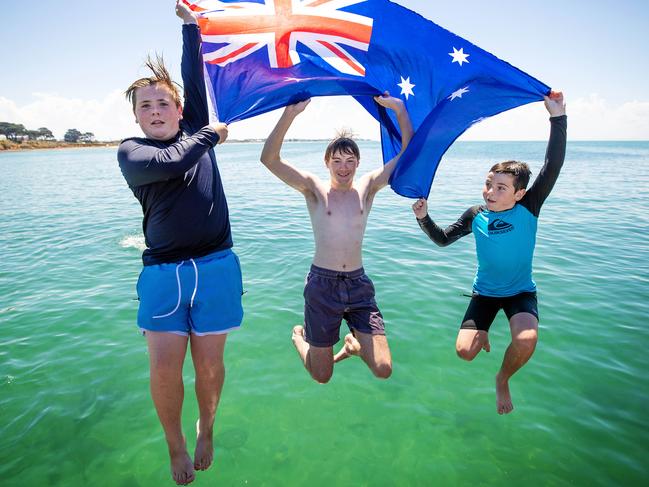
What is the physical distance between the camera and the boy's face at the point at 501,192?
13.3 ft

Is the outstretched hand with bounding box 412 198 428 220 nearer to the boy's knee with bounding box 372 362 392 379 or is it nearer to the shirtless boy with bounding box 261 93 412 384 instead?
the shirtless boy with bounding box 261 93 412 384

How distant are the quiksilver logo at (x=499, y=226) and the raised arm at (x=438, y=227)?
0.93ft

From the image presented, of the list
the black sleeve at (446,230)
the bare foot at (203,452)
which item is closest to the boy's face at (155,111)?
the bare foot at (203,452)

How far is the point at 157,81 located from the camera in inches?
116

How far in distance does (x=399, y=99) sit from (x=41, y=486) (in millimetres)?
5455

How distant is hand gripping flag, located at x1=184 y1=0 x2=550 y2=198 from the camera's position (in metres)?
3.99

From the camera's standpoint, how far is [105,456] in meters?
4.06

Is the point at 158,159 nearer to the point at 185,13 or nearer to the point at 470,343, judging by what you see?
the point at 185,13

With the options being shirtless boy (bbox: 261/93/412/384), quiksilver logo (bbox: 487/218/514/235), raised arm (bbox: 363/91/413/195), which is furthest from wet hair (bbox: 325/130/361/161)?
quiksilver logo (bbox: 487/218/514/235)

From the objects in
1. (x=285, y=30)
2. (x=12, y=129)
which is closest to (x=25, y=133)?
(x=12, y=129)

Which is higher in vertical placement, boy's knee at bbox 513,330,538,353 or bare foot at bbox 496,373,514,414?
boy's knee at bbox 513,330,538,353

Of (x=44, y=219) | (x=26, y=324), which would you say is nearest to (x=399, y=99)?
(x=26, y=324)

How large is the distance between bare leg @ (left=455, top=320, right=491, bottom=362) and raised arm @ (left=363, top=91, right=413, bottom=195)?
6.38 feet

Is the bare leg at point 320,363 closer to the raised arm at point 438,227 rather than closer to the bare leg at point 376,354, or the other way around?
the bare leg at point 376,354
